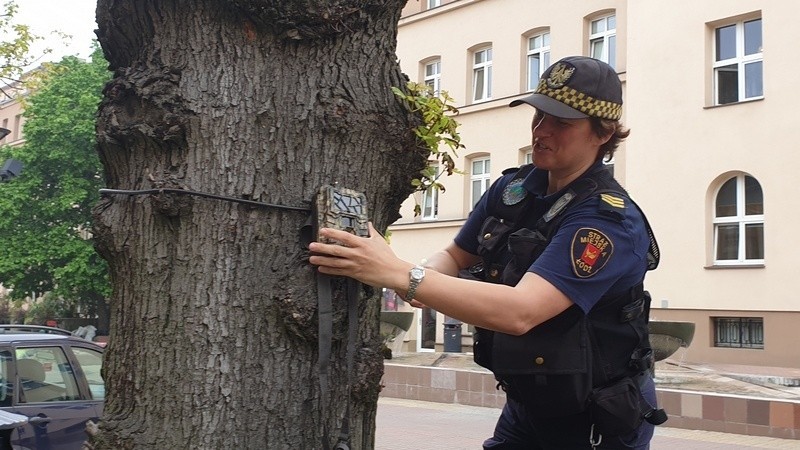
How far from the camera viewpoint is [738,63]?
19.9 metres

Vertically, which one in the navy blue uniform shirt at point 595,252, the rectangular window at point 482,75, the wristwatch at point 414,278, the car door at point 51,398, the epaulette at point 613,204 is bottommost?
the car door at point 51,398

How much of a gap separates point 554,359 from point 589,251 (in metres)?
0.32

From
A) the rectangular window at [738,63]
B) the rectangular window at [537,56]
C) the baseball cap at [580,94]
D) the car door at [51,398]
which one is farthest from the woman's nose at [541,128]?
the rectangular window at [537,56]

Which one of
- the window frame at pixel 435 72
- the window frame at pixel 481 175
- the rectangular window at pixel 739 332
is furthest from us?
the window frame at pixel 435 72

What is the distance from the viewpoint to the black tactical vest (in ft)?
8.75

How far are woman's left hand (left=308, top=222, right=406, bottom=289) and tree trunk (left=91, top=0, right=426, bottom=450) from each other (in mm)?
70

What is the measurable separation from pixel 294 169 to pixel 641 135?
790 inches

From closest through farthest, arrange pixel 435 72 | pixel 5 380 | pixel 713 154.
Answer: pixel 5 380
pixel 713 154
pixel 435 72

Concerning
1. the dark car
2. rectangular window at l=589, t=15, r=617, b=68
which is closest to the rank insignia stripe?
the dark car

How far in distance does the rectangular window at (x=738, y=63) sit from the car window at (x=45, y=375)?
16056 mm

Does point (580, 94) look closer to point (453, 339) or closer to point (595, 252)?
point (595, 252)

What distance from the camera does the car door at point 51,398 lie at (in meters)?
6.91

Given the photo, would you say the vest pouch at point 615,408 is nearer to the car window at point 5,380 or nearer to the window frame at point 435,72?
the car window at point 5,380

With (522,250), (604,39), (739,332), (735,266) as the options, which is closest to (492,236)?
(522,250)
